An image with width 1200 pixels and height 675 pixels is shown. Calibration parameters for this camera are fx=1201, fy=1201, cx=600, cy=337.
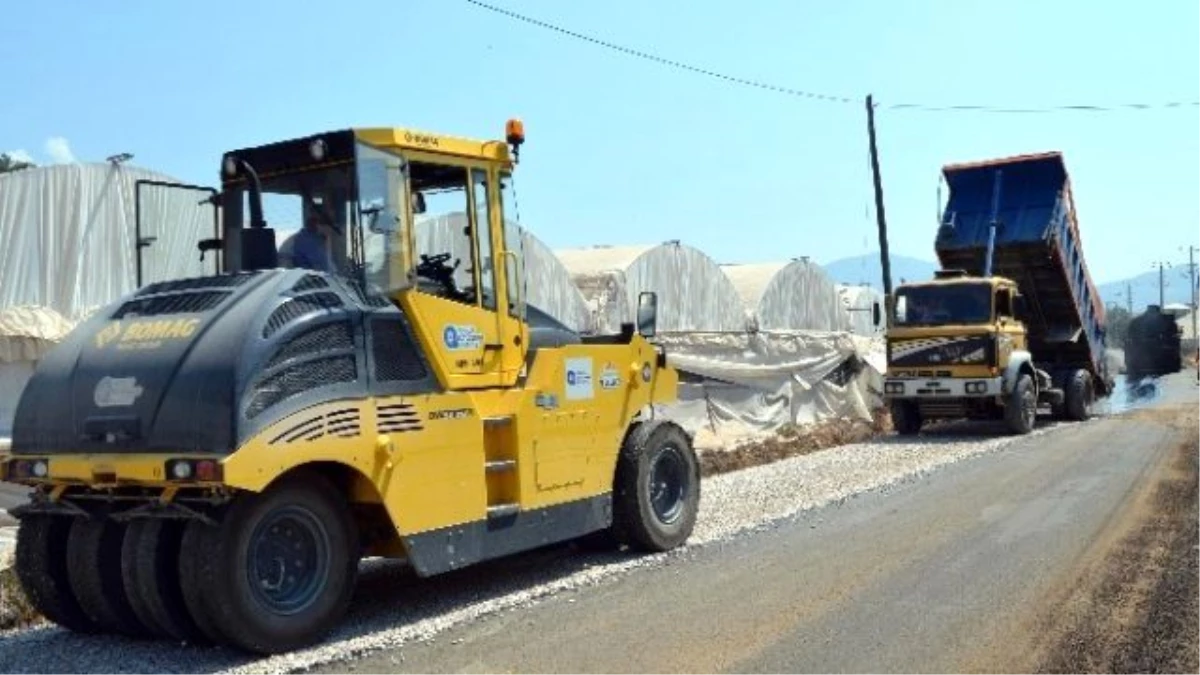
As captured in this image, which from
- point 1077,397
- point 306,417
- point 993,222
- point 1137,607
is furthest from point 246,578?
point 1077,397

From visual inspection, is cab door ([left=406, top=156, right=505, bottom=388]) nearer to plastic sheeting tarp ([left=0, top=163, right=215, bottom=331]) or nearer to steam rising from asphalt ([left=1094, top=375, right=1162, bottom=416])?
plastic sheeting tarp ([left=0, top=163, right=215, bottom=331])

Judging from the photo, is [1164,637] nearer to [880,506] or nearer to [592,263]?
[880,506]

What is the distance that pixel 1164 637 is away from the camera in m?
5.96

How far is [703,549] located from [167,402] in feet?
14.5

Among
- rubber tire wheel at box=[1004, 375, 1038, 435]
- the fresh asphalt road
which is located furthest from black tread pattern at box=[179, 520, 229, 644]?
rubber tire wheel at box=[1004, 375, 1038, 435]

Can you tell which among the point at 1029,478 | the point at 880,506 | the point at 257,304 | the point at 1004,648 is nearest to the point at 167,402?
the point at 257,304

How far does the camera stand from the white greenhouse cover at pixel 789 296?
91.6 feet

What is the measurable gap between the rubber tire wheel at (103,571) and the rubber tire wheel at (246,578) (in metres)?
0.60

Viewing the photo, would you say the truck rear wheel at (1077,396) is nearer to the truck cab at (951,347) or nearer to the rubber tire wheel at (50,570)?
the truck cab at (951,347)

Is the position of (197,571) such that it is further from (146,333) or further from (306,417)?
(146,333)

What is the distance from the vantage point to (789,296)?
29.3 metres

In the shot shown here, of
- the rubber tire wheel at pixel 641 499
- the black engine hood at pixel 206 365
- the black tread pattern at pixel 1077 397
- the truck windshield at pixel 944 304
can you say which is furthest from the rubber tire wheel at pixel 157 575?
the black tread pattern at pixel 1077 397

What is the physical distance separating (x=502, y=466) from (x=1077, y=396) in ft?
51.8

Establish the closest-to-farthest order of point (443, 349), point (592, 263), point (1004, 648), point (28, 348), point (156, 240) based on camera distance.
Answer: point (1004, 648) → point (443, 349) → point (156, 240) → point (28, 348) → point (592, 263)
